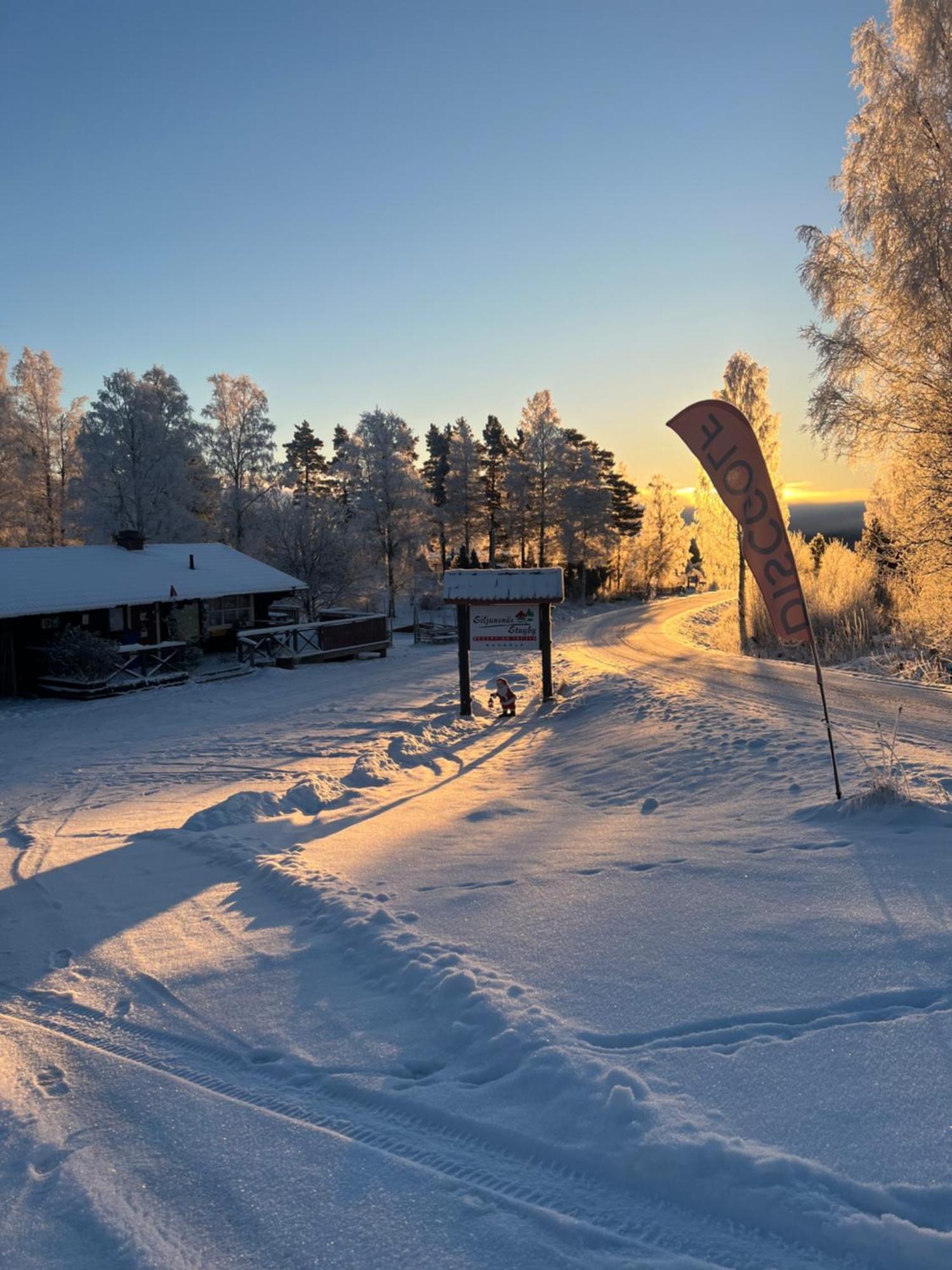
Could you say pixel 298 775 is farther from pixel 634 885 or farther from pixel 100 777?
pixel 634 885

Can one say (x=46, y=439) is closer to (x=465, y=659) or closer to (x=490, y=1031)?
A: (x=465, y=659)

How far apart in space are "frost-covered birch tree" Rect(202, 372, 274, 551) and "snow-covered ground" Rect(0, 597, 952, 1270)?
37.3 m

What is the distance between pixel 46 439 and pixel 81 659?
3223cm

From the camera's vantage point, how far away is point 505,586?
56.9 ft

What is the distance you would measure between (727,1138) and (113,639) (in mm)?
23340

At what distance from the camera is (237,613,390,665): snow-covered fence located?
2514 centimetres

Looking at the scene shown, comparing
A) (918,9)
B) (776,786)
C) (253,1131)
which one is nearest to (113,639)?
(776,786)

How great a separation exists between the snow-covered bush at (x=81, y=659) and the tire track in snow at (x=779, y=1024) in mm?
19520

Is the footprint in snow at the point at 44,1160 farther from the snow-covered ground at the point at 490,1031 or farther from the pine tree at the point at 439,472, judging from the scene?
the pine tree at the point at 439,472

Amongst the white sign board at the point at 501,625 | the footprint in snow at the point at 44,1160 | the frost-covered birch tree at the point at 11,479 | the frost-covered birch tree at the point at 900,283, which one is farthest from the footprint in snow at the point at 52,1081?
the frost-covered birch tree at the point at 11,479

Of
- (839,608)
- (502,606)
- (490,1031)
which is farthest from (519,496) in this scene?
(490,1031)

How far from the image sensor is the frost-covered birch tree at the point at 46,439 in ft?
147

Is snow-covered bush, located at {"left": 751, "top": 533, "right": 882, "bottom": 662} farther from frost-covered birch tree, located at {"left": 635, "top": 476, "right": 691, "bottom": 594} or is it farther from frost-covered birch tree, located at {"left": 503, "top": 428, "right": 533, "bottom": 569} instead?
frost-covered birch tree, located at {"left": 635, "top": 476, "right": 691, "bottom": 594}

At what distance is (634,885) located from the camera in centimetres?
614
